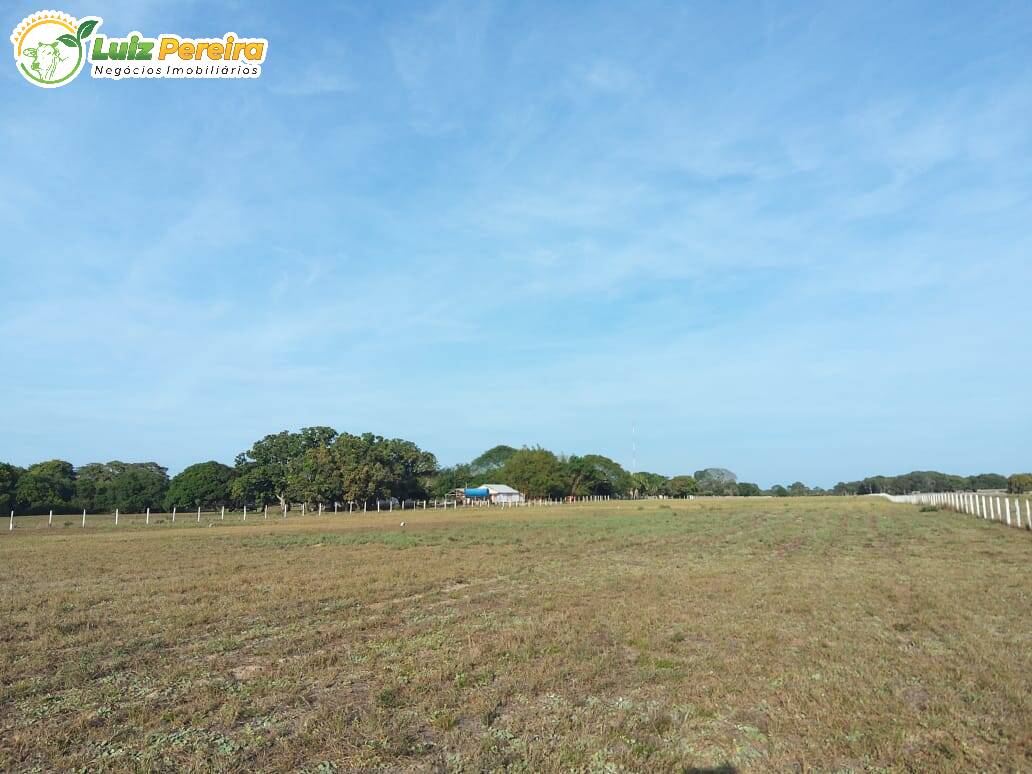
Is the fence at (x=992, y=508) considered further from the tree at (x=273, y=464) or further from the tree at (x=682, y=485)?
the tree at (x=682, y=485)

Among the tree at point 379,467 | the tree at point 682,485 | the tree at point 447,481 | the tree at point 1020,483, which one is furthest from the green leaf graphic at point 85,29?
the tree at point 682,485

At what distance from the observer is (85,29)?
22.0 metres

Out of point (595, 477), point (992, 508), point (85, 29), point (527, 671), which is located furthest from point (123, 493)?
point (527, 671)

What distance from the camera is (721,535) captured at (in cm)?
3222

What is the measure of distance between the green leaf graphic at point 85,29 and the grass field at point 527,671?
16.4 metres

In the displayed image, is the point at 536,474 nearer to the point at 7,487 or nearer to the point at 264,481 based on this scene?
the point at 264,481

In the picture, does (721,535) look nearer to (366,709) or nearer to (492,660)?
(492,660)

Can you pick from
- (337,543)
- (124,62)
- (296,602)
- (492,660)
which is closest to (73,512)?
(337,543)

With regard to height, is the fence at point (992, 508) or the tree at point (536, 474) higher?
the tree at point (536, 474)

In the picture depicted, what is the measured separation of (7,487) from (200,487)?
75.9 feet

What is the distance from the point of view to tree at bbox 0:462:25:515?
291ft

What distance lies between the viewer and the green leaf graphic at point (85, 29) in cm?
2186

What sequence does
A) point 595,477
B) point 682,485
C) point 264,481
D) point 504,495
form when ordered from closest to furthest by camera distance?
point 264,481, point 504,495, point 595,477, point 682,485

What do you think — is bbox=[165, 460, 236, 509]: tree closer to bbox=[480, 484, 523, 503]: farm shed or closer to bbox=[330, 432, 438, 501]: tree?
bbox=[330, 432, 438, 501]: tree
